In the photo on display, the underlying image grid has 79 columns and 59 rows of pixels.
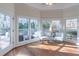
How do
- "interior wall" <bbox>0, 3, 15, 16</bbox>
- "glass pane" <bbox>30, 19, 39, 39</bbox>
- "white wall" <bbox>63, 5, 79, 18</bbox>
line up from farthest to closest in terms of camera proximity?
"glass pane" <bbox>30, 19, 39, 39</bbox> → "white wall" <bbox>63, 5, 79, 18</bbox> → "interior wall" <bbox>0, 3, 15, 16</bbox>

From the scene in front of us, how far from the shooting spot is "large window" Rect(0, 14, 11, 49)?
6.04ft

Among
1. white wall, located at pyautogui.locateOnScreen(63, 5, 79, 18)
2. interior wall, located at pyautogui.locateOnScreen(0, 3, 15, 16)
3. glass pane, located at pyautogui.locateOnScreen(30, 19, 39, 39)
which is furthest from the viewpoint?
glass pane, located at pyautogui.locateOnScreen(30, 19, 39, 39)

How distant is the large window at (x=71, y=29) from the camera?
196 centimetres

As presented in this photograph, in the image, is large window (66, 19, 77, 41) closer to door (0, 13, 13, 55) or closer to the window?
the window

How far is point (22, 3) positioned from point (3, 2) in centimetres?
30

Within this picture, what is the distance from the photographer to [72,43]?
1938 millimetres

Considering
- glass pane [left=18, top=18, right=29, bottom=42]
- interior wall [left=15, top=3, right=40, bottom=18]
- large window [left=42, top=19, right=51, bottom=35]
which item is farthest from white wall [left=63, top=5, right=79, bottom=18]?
glass pane [left=18, top=18, right=29, bottom=42]

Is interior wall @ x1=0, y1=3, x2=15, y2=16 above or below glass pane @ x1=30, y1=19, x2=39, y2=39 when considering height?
above

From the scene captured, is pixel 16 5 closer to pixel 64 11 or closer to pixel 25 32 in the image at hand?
pixel 25 32

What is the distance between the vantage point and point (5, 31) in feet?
6.20

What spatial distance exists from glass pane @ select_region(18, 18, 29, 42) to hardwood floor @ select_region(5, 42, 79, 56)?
0.53ft

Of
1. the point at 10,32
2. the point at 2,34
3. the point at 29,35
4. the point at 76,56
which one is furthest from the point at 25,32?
the point at 76,56

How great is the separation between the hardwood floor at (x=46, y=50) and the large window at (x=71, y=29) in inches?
5.4

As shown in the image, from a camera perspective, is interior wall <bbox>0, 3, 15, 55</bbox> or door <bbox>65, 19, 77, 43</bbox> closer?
interior wall <bbox>0, 3, 15, 55</bbox>
